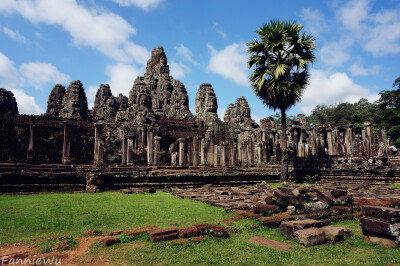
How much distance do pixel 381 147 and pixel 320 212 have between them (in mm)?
16481

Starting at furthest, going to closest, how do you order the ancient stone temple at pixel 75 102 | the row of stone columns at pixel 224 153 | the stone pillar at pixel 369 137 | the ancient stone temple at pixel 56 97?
the ancient stone temple at pixel 56 97 < the ancient stone temple at pixel 75 102 < the row of stone columns at pixel 224 153 < the stone pillar at pixel 369 137

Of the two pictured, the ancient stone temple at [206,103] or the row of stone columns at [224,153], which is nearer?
the row of stone columns at [224,153]

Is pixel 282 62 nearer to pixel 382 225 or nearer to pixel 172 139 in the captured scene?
pixel 382 225

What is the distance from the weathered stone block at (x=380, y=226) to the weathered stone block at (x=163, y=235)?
2844 millimetres

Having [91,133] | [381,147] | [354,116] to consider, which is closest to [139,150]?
[91,133]

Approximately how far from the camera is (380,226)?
3545 millimetres

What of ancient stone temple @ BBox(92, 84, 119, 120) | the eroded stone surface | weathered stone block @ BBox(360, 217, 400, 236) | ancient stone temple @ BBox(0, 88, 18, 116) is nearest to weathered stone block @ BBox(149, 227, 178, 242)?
weathered stone block @ BBox(360, 217, 400, 236)

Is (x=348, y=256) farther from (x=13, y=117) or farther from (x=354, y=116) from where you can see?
(x=354, y=116)

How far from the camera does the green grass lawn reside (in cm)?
305

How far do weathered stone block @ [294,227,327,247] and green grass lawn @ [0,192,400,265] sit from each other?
85 millimetres

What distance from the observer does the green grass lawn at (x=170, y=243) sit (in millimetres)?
3047

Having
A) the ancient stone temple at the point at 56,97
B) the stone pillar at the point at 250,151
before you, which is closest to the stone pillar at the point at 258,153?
the stone pillar at the point at 250,151

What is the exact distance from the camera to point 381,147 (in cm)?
1775

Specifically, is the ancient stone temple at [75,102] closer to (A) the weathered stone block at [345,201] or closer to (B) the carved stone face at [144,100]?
(B) the carved stone face at [144,100]
